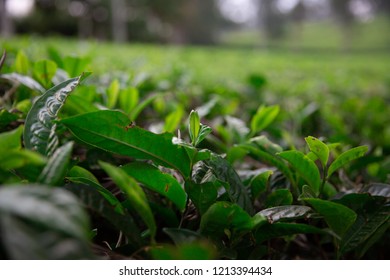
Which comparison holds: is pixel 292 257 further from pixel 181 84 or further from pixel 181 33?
pixel 181 33

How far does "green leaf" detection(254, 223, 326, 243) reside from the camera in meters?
0.67

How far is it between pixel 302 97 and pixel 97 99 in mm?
1619

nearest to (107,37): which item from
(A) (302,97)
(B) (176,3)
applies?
(B) (176,3)

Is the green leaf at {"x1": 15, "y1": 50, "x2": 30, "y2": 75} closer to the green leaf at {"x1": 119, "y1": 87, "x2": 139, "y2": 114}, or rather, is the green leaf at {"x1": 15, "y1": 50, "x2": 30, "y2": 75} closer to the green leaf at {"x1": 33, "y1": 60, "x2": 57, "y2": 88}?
the green leaf at {"x1": 33, "y1": 60, "x2": 57, "y2": 88}

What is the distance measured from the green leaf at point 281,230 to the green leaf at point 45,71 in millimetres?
669

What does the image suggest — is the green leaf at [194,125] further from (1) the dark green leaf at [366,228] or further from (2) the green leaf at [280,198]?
(1) the dark green leaf at [366,228]

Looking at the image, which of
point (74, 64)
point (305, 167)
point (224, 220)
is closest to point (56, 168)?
point (224, 220)

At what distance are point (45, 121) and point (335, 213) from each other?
1.80 ft

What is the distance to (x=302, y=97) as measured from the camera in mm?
2426

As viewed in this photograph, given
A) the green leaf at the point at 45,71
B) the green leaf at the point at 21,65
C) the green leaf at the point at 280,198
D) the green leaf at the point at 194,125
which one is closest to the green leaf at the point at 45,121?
the green leaf at the point at 194,125

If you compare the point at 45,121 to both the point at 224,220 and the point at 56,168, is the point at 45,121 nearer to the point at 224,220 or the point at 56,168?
the point at 56,168

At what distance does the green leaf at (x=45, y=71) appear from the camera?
984 mm

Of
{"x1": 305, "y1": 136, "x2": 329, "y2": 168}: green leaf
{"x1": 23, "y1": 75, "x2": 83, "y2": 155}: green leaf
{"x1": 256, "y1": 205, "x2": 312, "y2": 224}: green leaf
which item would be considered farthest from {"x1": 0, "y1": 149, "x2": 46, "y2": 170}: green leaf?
{"x1": 305, "y1": 136, "x2": 329, "y2": 168}: green leaf
